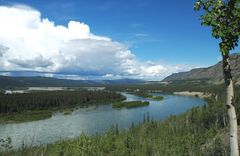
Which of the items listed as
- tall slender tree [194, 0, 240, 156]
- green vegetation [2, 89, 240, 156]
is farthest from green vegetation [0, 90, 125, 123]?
tall slender tree [194, 0, 240, 156]

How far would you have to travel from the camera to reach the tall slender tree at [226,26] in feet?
30.2

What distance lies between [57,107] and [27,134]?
80.7 meters

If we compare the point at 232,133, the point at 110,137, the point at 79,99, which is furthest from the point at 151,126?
the point at 79,99

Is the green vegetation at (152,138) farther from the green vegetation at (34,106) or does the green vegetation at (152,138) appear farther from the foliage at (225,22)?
the green vegetation at (34,106)

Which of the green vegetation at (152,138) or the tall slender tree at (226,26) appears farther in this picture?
the green vegetation at (152,138)

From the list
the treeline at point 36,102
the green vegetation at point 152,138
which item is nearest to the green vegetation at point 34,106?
the treeline at point 36,102

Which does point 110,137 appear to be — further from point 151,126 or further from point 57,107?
point 57,107

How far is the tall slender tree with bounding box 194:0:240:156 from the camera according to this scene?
9202mm

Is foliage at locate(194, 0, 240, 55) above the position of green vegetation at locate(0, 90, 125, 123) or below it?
above

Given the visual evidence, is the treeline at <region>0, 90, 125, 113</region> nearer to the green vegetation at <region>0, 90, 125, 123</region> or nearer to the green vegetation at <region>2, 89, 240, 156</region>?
the green vegetation at <region>0, 90, 125, 123</region>

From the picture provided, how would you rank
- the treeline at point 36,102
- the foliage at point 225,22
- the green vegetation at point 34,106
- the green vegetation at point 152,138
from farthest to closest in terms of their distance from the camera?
the treeline at point 36,102 → the green vegetation at point 34,106 → the green vegetation at point 152,138 → the foliage at point 225,22

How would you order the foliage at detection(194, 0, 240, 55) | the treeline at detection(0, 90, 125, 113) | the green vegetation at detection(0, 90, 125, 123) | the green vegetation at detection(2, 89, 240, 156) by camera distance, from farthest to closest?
the treeline at detection(0, 90, 125, 113), the green vegetation at detection(0, 90, 125, 123), the green vegetation at detection(2, 89, 240, 156), the foliage at detection(194, 0, 240, 55)

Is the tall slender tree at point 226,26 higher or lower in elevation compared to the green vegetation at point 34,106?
higher

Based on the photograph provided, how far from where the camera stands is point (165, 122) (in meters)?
96.4
